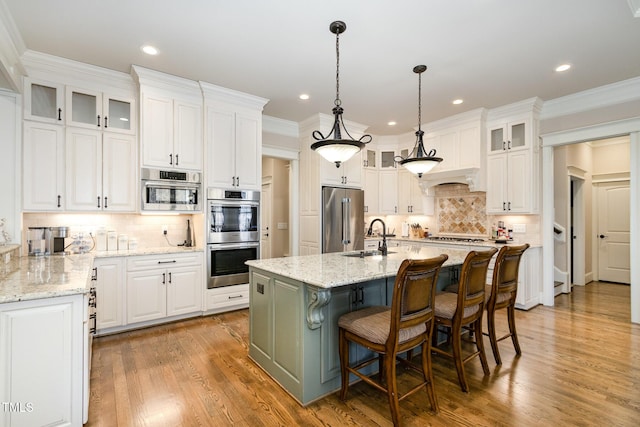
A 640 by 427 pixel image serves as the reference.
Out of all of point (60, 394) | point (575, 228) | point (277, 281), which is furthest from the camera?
point (575, 228)

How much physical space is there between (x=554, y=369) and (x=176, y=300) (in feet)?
12.8

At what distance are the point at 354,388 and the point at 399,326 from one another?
2.78 feet

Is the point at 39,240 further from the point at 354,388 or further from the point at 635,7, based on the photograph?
the point at 635,7

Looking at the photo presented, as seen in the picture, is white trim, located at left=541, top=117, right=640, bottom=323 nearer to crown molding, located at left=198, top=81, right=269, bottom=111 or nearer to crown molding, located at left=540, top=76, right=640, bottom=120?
crown molding, located at left=540, top=76, right=640, bottom=120

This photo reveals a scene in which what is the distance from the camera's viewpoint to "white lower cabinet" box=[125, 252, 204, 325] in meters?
3.46

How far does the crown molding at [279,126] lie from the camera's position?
5.04 metres

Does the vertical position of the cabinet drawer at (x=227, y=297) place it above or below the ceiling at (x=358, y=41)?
below

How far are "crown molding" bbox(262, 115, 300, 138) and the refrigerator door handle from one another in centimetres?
147

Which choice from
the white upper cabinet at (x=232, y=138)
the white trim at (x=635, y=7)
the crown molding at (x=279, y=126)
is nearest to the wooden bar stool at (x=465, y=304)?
the white trim at (x=635, y=7)

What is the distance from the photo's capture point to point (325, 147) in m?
2.70

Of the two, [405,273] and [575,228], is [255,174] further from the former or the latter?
[575,228]

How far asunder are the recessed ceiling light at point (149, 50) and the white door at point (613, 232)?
8019 mm

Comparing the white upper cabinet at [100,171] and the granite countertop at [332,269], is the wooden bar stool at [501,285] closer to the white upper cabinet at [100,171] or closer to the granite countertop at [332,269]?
the granite countertop at [332,269]

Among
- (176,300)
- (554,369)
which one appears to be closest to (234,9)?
(176,300)
